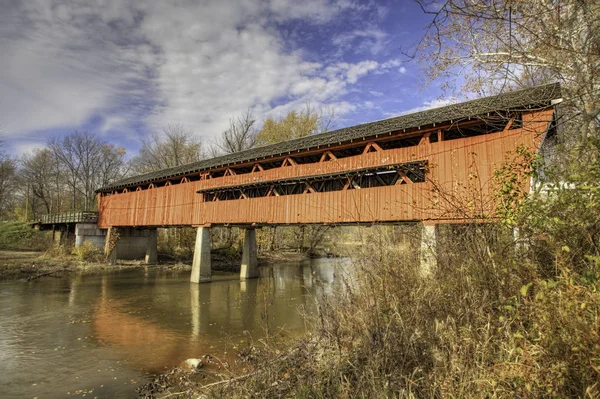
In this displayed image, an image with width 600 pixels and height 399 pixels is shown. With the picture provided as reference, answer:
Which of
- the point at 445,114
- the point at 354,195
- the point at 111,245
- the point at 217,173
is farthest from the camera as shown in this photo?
the point at 111,245

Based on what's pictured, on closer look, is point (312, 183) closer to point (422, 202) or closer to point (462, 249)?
point (422, 202)

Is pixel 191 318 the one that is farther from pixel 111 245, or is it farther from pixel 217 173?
pixel 111 245

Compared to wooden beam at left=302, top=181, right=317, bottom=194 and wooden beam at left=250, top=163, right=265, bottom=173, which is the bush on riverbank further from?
wooden beam at left=250, top=163, right=265, bottom=173

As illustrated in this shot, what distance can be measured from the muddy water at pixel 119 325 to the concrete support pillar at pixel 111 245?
5440 mm

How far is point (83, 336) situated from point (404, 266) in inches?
305

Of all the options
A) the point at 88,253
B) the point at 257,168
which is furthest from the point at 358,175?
the point at 88,253

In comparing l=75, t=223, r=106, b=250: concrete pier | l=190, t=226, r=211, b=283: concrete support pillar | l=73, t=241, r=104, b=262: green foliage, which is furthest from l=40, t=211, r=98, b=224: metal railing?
l=190, t=226, r=211, b=283: concrete support pillar

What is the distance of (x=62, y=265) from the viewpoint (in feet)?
61.7

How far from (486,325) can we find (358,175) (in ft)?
28.3

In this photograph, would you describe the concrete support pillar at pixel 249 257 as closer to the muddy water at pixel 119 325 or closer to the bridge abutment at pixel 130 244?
the muddy water at pixel 119 325

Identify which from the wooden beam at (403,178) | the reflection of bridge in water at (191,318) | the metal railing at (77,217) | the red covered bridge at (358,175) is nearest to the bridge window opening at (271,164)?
the red covered bridge at (358,175)

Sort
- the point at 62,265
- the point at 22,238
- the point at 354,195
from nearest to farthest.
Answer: the point at 354,195
the point at 62,265
the point at 22,238

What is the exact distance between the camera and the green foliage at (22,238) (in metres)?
24.2

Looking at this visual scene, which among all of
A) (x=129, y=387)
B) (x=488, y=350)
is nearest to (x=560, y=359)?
(x=488, y=350)
